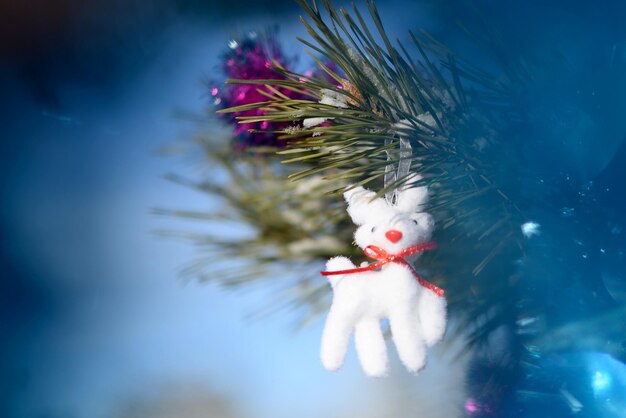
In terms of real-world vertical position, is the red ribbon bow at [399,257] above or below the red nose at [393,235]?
below

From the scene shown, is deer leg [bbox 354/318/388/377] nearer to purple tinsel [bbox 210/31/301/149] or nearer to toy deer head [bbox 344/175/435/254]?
toy deer head [bbox 344/175/435/254]

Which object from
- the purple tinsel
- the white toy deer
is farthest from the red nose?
the purple tinsel

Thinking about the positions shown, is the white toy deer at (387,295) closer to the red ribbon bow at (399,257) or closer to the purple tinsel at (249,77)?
the red ribbon bow at (399,257)

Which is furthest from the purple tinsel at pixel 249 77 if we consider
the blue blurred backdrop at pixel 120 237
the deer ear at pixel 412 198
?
the deer ear at pixel 412 198

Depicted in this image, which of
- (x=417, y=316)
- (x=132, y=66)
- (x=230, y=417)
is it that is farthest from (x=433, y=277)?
(x=132, y=66)

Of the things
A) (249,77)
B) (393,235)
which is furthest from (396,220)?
(249,77)

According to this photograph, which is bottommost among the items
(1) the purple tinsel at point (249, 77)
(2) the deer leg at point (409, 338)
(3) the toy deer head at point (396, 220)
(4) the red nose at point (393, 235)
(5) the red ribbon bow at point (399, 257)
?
(2) the deer leg at point (409, 338)
